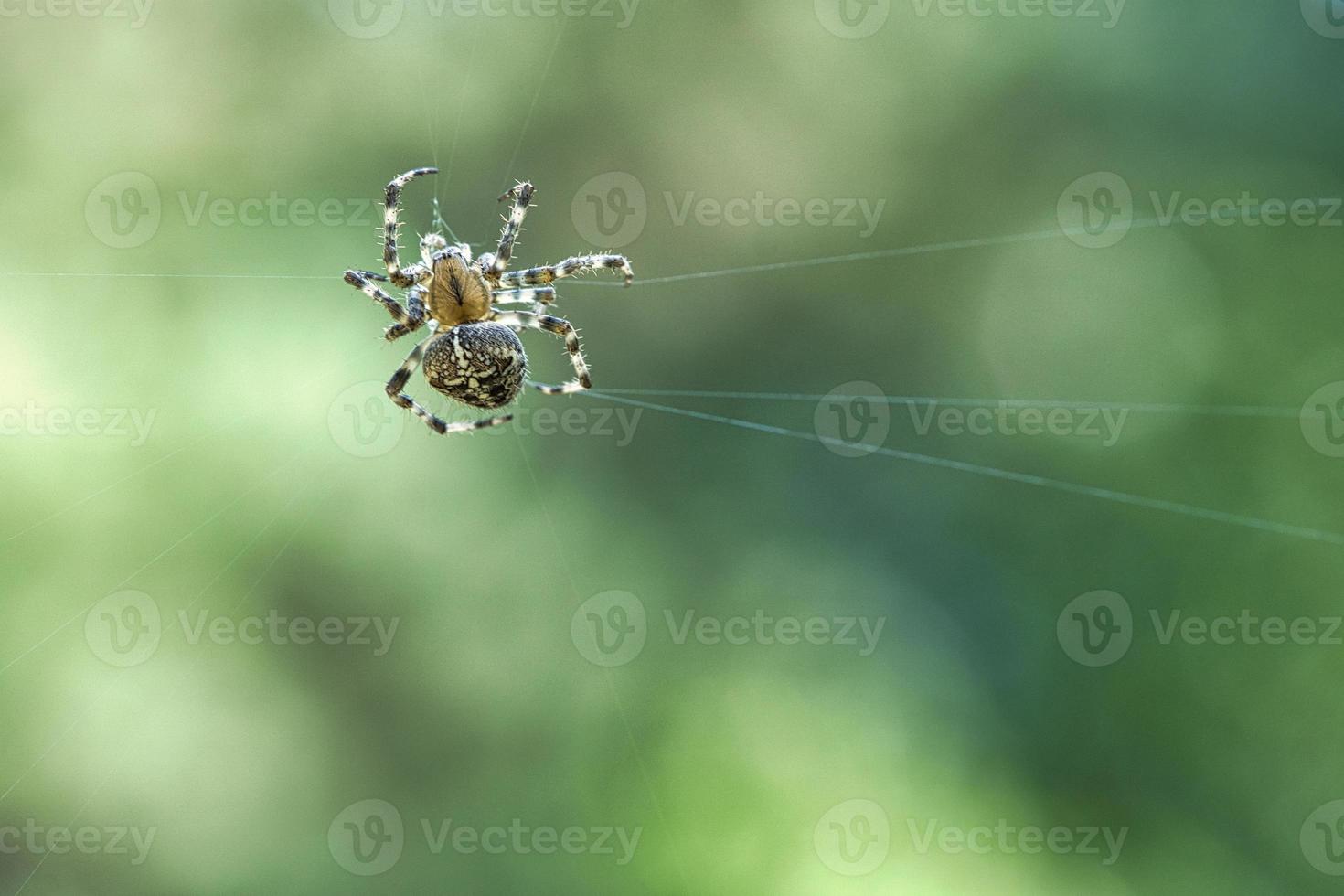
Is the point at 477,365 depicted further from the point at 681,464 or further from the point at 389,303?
the point at 681,464

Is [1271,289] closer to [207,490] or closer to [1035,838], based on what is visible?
[1035,838]

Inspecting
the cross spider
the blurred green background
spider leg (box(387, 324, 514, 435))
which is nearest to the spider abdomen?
the cross spider

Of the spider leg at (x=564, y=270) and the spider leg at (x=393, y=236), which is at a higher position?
the spider leg at (x=564, y=270)

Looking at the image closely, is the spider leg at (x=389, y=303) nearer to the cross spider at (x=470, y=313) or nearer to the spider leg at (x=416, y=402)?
the cross spider at (x=470, y=313)

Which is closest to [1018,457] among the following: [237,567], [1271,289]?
[1271,289]

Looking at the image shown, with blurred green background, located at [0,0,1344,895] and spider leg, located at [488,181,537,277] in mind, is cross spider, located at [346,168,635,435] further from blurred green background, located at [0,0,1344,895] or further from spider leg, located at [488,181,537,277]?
blurred green background, located at [0,0,1344,895]

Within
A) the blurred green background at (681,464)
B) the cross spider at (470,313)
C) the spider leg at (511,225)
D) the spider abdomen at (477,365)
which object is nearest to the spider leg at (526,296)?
the cross spider at (470,313)
